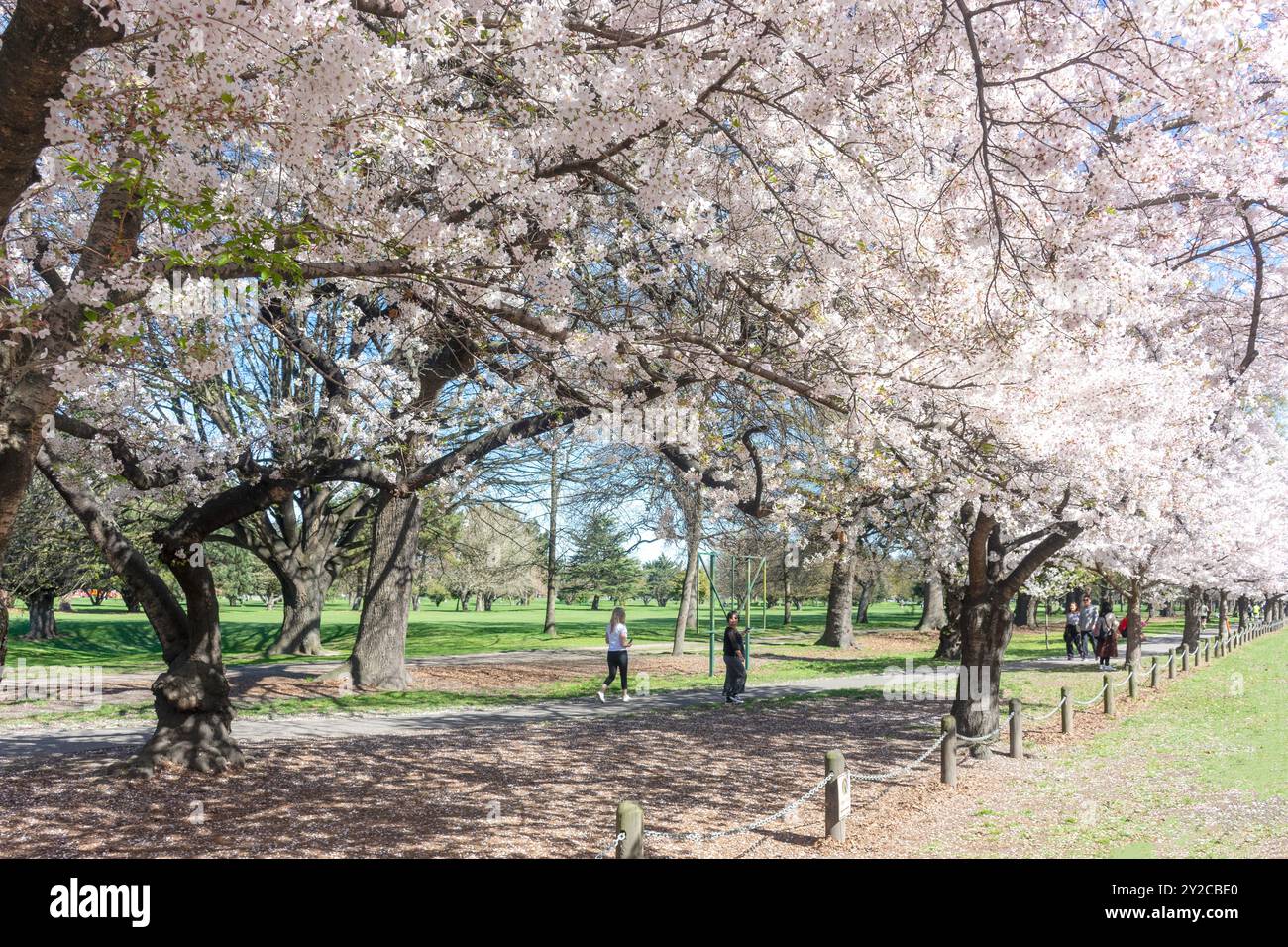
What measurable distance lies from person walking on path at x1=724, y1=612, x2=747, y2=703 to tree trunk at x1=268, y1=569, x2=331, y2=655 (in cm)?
1365

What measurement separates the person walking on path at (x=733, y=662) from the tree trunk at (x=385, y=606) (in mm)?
6085

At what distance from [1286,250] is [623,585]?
63.0 meters

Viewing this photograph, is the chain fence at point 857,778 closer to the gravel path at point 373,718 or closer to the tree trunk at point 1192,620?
the tree trunk at point 1192,620

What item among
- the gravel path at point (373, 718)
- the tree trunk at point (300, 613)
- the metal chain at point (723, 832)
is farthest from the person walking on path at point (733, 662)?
the tree trunk at point (300, 613)

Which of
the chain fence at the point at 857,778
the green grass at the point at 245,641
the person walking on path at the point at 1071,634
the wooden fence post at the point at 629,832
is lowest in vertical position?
the green grass at the point at 245,641

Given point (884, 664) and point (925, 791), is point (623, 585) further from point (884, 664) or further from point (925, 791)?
point (925, 791)

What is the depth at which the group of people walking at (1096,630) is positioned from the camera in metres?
26.0

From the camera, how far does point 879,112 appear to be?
6.47 metres

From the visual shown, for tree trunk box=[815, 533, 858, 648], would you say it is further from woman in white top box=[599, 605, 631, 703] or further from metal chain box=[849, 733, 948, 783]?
metal chain box=[849, 733, 948, 783]

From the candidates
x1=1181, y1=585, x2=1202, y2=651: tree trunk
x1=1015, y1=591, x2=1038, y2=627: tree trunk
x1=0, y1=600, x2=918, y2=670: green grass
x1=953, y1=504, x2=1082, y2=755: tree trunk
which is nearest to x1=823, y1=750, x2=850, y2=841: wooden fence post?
x1=953, y1=504, x2=1082, y2=755: tree trunk

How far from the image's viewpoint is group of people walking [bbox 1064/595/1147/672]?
85.3 feet

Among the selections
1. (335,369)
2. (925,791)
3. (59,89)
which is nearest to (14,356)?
(59,89)

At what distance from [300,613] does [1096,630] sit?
77.6ft

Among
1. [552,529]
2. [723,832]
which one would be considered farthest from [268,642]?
[723,832]
